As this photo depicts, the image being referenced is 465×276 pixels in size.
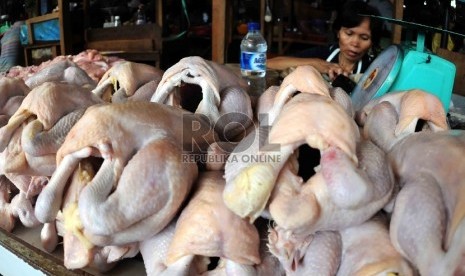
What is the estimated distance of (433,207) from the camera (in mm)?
762

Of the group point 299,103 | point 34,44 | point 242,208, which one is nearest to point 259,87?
point 299,103

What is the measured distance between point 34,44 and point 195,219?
5.79 metres

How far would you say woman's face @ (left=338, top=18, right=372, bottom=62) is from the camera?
343cm

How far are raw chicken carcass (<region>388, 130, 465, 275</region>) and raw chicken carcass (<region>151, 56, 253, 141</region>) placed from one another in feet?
1.69

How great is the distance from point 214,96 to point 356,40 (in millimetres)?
2442

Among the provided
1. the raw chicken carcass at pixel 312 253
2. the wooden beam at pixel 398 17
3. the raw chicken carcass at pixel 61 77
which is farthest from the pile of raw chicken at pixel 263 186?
the wooden beam at pixel 398 17

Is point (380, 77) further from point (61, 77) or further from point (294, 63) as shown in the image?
point (294, 63)

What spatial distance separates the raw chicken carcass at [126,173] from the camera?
0.87 m

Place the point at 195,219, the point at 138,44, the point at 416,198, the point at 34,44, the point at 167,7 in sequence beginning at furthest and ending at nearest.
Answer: the point at 167,7
the point at 34,44
the point at 138,44
the point at 195,219
the point at 416,198

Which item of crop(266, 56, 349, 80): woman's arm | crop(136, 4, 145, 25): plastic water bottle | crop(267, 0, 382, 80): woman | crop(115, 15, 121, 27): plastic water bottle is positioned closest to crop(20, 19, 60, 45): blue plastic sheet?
crop(115, 15, 121, 27): plastic water bottle

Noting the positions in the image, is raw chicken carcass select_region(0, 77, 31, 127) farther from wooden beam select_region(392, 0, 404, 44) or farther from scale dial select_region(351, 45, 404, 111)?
wooden beam select_region(392, 0, 404, 44)

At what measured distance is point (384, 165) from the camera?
85cm

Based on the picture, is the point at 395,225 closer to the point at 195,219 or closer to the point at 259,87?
the point at 195,219

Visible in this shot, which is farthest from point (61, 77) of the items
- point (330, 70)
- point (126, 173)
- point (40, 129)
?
point (330, 70)
